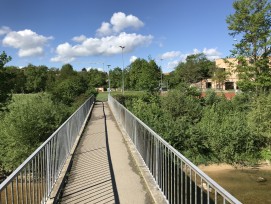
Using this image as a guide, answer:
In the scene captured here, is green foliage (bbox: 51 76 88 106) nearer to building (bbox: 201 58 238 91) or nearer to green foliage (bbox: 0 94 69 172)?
green foliage (bbox: 0 94 69 172)

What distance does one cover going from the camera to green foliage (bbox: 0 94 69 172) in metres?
20.6

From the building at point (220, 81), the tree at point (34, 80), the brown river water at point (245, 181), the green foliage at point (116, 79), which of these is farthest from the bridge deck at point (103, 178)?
the tree at point (34, 80)

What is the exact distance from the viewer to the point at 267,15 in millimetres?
27766

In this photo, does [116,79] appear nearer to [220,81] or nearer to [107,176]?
[220,81]

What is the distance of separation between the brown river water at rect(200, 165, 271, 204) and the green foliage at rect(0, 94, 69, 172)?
12056 mm

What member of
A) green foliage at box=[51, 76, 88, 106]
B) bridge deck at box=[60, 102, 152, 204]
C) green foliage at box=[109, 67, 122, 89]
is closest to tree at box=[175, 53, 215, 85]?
green foliage at box=[109, 67, 122, 89]

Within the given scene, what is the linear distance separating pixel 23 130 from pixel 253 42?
21772 mm

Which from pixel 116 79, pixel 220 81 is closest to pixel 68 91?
pixel 220 81

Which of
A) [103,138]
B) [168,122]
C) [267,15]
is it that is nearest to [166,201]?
[103,138]

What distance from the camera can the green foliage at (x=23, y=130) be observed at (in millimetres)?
20562

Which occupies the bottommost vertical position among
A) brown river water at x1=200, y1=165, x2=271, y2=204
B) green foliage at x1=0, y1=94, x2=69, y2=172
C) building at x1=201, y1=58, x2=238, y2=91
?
brown river water at x1=200, y1=165, x2=271, y2=204

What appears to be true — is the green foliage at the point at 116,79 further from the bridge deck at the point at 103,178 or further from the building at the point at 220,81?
the bridge deck at the point at 103,178

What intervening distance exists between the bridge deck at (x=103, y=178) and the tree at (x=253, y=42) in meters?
21.1

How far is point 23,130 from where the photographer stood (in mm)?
21406
